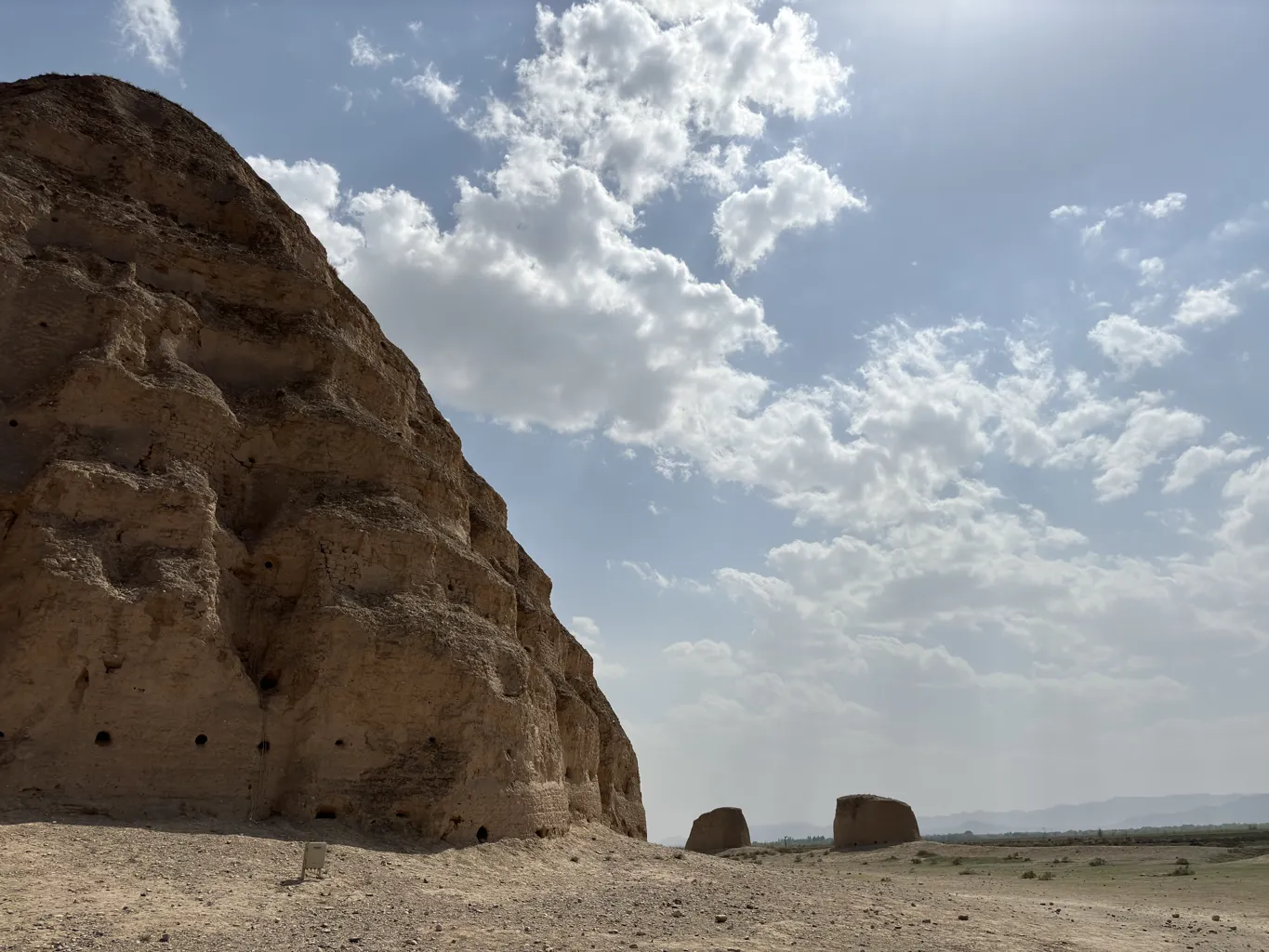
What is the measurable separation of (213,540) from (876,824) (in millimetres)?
36675

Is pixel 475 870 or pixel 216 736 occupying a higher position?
pixel 216 736

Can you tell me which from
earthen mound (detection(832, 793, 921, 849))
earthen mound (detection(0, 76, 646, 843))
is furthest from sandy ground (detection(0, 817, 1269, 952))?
earthen mound (detection(832, 793, 921, 849))

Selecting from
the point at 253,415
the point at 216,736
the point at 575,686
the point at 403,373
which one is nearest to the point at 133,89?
the point at 403,373

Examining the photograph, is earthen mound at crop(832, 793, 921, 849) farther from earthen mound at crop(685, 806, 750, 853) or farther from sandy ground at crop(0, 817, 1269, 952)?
sandy ground at crop(0, 817, 1269, 952)

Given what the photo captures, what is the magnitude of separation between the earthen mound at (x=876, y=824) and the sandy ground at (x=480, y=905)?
78.4ft

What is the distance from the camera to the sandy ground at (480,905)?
9281 mm

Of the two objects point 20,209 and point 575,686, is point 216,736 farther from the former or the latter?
point 575,686

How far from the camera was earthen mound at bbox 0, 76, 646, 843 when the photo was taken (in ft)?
45.4

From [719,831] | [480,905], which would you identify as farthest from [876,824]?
[480,905]

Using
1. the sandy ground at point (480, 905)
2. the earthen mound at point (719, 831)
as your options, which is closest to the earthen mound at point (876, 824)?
the earthen mound at point (719, 831)

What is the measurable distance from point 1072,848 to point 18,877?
48937mm

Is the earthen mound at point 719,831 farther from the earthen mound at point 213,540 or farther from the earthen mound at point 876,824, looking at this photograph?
the earthen mound at point 213,540

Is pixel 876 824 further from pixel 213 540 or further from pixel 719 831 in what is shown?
pixel 213 540

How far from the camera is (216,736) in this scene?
14.5m
